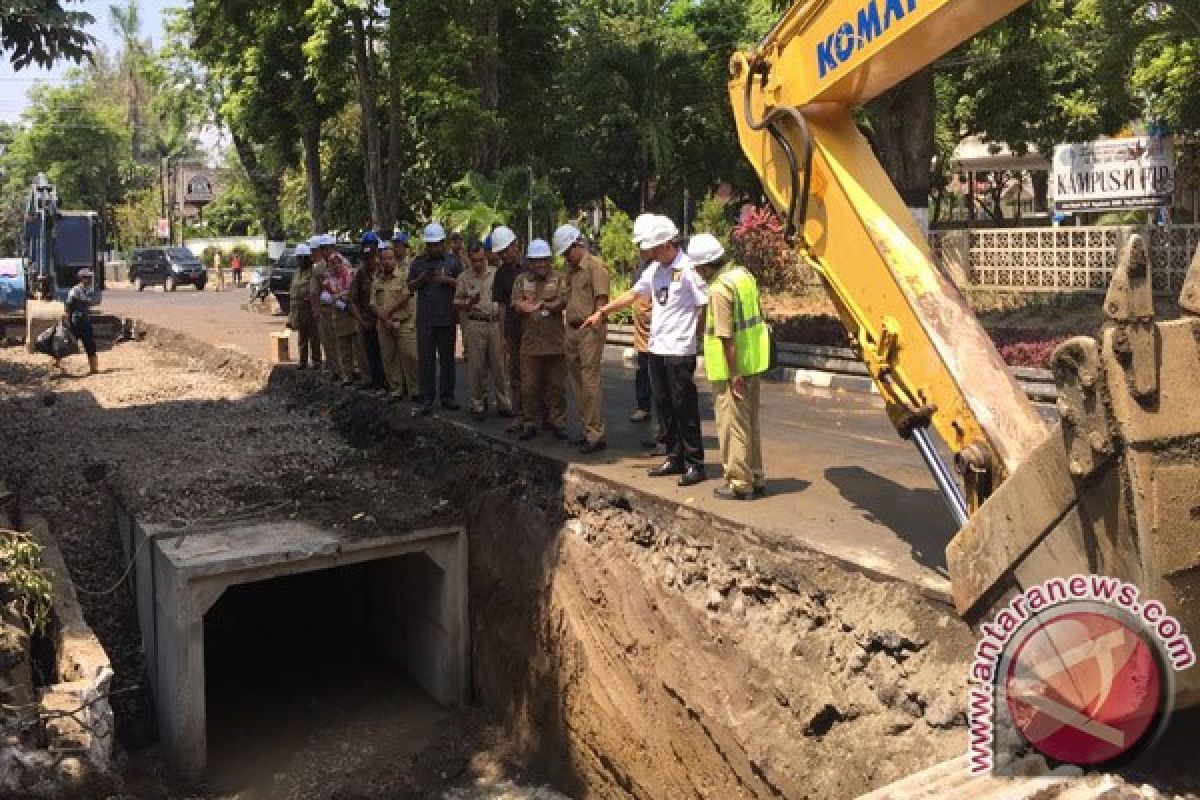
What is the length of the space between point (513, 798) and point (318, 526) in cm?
274

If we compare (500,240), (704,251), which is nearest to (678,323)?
(704,251)

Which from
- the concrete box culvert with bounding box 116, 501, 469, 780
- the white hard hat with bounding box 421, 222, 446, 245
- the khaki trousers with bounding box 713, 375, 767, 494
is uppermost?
the white hard hat with bounding box 421, 222, 446, 245

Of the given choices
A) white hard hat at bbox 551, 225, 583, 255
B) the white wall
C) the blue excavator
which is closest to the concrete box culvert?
white hard hat at bbox 551, 225, 583, 255

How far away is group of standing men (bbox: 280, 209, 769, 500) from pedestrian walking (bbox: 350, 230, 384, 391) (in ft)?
0.06

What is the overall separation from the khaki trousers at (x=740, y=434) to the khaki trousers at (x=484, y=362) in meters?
3.34

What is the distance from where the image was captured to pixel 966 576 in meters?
3.90

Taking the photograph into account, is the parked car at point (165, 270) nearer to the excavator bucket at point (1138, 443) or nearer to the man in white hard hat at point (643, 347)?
the man in white hard hat at point (643, 347)

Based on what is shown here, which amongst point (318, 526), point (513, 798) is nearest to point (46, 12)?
point (318, 526)

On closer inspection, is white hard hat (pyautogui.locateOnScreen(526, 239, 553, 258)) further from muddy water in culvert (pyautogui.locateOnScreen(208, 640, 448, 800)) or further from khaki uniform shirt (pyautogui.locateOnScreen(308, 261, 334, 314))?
khaki uniform shirt (pyautogui.locateOnScreen(308, 261, 334, 314))

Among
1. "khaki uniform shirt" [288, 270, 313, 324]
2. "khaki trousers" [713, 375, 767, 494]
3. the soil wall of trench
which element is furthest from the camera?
"khaki uniform shirt" [288, 270, 313, 324]

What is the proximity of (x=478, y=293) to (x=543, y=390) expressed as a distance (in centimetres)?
115

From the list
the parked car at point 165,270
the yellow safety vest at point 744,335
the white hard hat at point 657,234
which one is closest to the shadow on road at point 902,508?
the yellow safety vest at point 744,335

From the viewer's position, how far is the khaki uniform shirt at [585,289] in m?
8.11

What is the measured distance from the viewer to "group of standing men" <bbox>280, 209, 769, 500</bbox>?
6.52m
